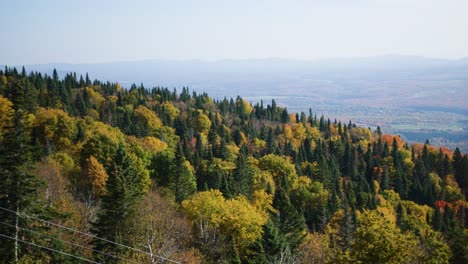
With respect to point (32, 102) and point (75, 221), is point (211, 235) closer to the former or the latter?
point (75, 221)

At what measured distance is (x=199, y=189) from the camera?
62.5 meters

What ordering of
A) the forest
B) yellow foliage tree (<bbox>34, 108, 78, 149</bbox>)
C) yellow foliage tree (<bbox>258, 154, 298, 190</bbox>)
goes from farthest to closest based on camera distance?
yellow foliage tree (<bbox>258, 154, 298, 190</bbox>)
yellow foliage tree (<bbox>34, 108, 78, 149</bbox>)
the forest

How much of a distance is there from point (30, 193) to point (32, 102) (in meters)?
55.8

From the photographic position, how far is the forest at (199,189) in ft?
66.7

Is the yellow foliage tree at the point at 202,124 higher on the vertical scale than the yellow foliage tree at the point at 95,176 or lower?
lower

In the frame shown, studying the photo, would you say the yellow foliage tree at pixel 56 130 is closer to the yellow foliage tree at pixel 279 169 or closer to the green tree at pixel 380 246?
the yellow foliage tree at pixel 279 169

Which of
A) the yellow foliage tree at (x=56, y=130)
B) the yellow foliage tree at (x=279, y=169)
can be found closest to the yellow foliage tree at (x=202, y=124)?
the yellow foliage tree at (x=279, y=169)

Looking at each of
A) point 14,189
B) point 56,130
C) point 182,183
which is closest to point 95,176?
point 182,183

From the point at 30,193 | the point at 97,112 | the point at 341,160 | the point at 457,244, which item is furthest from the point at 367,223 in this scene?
the point at 341,160

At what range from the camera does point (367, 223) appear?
21469 millimetres

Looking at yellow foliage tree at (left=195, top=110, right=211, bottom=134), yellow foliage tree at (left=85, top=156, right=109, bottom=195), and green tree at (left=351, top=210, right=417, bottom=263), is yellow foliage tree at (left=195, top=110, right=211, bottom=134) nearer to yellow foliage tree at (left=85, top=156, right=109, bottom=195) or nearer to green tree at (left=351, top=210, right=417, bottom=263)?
yellow foliage tree at (left=85, top=156, right=109, bottom=195)

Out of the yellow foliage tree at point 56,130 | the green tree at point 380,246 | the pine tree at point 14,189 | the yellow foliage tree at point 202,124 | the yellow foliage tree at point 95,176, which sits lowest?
the yellow foliage tree at point 202,124

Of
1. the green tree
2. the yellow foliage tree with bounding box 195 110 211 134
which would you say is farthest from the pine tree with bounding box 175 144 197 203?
the yellow foliage tree with bounding box 195 110 211 134

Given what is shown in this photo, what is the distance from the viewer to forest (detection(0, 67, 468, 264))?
66.7 ft
